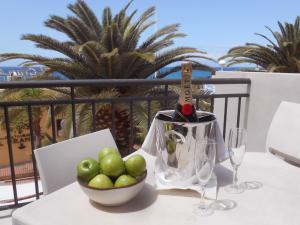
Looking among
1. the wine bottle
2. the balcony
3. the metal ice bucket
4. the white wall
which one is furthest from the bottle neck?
the white wall

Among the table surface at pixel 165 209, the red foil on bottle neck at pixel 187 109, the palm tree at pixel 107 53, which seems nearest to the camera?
the table surface at pixel 165 209

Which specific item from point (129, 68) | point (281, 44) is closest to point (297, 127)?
point (129, 68)

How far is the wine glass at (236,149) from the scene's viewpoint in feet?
3.31

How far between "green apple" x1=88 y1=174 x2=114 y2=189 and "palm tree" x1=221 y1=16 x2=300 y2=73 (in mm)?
7019

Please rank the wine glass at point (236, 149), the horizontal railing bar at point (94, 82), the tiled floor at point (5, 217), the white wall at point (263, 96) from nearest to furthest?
1. the wine glass at point (236, 149)
2. the horizontal railing bar at point (94, 82)
3. the tiled floor at point (5, 217)
4. the white wall at point (263, 96)

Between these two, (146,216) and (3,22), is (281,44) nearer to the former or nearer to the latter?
(146,216)

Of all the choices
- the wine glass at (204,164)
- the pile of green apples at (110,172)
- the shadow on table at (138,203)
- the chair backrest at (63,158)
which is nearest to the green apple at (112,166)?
the pile of green apples at (110,172)

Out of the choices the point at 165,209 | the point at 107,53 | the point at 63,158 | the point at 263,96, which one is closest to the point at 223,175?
the point at 165,209

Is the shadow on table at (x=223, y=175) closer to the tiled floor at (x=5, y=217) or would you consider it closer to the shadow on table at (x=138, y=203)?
the shadow on table at (x=138, y=203)

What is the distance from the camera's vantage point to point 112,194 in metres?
0.79

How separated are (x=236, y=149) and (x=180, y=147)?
0.75 ft

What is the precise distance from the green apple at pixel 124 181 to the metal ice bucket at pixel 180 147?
188 mm

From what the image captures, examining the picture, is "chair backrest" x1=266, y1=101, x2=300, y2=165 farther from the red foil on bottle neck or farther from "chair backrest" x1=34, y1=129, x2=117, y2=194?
"chair backrest" x1=34, y1=129, x2=117, y2=194

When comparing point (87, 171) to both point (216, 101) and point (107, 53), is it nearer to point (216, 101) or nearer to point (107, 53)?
point (216, 101)
